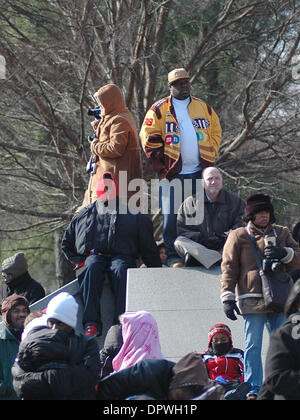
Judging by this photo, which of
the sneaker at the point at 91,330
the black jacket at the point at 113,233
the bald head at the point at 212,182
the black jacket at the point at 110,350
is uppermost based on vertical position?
the bald head at the point at 212,182

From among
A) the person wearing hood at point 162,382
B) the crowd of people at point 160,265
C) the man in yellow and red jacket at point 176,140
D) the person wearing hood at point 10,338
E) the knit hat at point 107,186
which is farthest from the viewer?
the man in yellow and red jacket at point 176,140

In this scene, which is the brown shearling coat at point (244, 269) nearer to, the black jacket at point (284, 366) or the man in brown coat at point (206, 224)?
the man in brown coat at point (206, 224)

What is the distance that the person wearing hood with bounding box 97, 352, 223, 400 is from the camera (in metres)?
6.00

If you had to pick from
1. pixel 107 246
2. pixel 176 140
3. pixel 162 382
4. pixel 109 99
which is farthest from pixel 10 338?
pixel 109 99

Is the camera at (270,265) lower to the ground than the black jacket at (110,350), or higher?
higher

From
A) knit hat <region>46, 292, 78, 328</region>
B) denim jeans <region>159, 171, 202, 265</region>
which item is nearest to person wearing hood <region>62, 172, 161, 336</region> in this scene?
denim jeans <region>159, 171, 202, 265</region>

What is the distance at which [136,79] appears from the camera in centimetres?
1520

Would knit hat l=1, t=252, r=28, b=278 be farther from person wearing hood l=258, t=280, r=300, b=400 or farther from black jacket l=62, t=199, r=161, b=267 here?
person wearing hood l=258, t=280, r=300, b=400

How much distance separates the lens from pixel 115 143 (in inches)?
413

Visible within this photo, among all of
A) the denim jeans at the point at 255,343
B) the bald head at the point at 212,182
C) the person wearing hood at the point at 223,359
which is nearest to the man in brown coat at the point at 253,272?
the denim jeans at the point at 255,343

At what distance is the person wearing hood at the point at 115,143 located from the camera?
1053cm

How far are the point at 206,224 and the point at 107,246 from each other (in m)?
0.99

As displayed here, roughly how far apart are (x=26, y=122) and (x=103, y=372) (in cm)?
904
